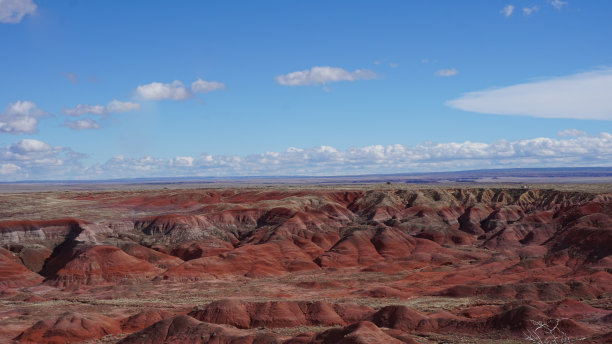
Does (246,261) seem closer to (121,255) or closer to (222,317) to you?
(121,255)

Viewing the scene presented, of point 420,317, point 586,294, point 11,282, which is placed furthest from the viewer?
point 11,282

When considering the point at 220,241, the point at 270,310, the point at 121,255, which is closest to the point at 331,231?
the point at 220,241

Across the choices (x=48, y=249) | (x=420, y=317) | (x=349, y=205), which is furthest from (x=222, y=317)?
(x=349, y=205)

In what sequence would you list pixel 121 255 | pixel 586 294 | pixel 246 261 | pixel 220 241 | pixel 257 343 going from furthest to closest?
1. pixel 220 241
2. pixel 246 261
3. pixel 121 255
4. pixel 586 294
5. pixel 257 343

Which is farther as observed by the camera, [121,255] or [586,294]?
[121,255]

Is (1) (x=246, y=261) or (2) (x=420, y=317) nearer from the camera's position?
(2) (x=420, y=317)

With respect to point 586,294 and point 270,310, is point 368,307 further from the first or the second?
point 586,294
